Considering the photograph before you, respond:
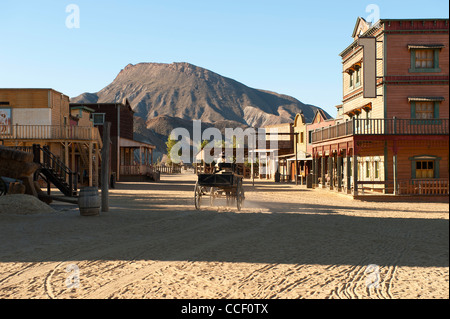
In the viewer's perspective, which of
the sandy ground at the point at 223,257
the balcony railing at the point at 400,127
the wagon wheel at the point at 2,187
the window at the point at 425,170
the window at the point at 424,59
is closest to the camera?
the sandy ground at the point at 223,257

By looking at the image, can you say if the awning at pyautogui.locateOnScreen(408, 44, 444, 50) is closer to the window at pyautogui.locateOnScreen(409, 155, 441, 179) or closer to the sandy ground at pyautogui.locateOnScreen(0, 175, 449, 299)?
the window at pyautogui.locateOnScreen(409, 155, 441, 179)

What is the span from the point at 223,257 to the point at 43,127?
2629cm

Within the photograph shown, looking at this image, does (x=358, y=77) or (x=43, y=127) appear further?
(x=43, y=127)

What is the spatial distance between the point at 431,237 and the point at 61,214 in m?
11.0

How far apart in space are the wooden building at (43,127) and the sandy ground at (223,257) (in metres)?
16.3

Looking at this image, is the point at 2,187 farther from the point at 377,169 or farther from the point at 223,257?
the point at 377,169

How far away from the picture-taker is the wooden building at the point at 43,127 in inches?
1174

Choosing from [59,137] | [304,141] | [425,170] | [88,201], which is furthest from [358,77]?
[304,141]

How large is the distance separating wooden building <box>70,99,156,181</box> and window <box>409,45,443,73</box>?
88.9ft

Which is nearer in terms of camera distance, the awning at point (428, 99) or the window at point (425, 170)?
the awning at point (428, 99)

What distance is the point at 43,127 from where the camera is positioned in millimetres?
31047

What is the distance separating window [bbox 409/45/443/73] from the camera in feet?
79.7

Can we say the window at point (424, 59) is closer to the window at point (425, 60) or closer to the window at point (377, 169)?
the window at point (425, 60)

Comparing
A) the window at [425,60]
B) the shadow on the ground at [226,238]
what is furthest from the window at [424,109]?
the shadow on the ground at [226,238]
